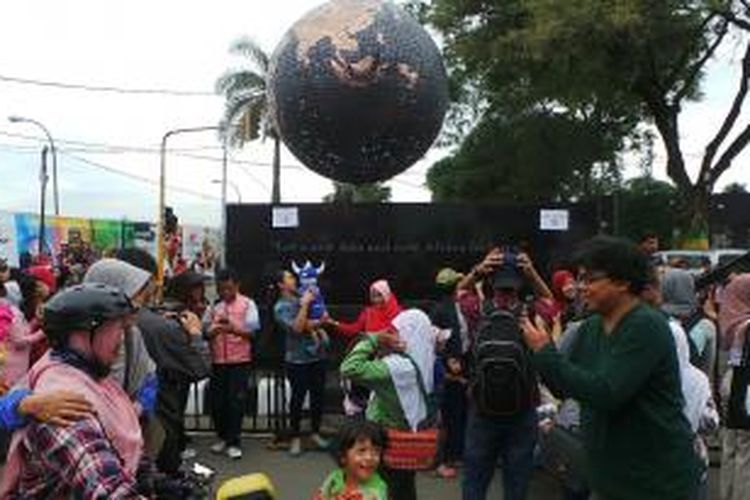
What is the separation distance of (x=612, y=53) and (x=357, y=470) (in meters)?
22.2

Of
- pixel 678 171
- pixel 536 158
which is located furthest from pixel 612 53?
pixel 536 158

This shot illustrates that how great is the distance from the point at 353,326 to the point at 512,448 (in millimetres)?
3849

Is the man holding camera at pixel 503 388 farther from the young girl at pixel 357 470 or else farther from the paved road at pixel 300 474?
the paved road at pixel 300 474

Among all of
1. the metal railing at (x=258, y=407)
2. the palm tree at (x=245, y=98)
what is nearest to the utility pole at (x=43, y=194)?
the palm tree at (x=245, y=98)

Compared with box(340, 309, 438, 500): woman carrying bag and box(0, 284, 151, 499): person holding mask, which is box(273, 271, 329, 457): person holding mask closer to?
box(340, 309, 438, 500): woman carrying bag

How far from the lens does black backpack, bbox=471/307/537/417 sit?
6461mm

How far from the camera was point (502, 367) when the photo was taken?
6.46m

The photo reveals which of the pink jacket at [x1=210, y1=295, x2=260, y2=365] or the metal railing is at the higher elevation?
the pink jacket at [x1=210, y1=295, x2=260, y2=365]

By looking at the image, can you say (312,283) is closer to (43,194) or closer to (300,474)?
(300,474)

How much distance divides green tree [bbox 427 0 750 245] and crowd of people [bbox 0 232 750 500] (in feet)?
48.3

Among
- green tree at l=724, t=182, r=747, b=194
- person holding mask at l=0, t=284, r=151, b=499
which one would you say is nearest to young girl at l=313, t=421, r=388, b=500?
person holding mask at l=0, t=284, r=151, b=499

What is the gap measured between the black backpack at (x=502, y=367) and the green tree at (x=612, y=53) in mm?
19122

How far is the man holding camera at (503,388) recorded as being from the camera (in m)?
6.50

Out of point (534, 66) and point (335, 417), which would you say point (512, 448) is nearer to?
point (335, 417)
